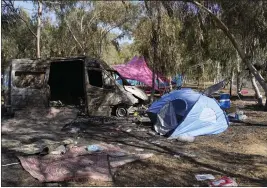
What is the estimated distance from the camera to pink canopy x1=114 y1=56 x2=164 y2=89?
2682 cm

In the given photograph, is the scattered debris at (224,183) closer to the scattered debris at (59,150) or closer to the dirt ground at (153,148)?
the dirt ground at (153,148)

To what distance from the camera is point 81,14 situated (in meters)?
30.3

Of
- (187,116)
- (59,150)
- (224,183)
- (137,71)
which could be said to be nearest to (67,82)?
(187,116)

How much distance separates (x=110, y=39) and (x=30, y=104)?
83.9ft

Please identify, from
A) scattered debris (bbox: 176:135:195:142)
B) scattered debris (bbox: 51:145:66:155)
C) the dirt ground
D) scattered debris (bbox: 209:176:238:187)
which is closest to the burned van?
the dirt ground

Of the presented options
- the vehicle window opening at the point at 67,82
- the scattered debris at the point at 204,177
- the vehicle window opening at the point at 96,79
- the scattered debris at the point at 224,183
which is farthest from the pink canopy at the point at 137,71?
the scattered debris at the point at 224,183

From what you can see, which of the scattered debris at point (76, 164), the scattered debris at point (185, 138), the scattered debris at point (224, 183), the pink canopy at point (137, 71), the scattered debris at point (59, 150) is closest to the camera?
the scattered debris at point (224, 183)

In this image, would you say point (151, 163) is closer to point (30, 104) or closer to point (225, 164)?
point (225, 164)

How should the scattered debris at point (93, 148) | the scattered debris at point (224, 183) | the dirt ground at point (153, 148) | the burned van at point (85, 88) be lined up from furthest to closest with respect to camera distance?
the burned van at point (85, 88)
the scattered debris at point (93, 148)
the dirt ground at point (153, 148)
the scattered debris at point (224, 183)

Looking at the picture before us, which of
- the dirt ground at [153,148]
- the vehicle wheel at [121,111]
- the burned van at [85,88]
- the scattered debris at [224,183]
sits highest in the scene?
the burned van at [85,88]

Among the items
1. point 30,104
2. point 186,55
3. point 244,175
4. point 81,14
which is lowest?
point 244,175

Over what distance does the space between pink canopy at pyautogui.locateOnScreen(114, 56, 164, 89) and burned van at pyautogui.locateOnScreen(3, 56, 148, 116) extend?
12576 millimetres

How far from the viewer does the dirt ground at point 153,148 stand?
678 cm

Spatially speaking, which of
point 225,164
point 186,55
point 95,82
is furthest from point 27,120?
point 186,55
